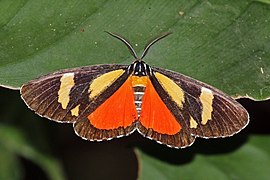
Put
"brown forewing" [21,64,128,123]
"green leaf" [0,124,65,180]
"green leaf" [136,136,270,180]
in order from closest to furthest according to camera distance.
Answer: "brown forewing" [21,64,128,123], "green leaf" [136,136,270,180], "green leaf" [0,124,65,180]

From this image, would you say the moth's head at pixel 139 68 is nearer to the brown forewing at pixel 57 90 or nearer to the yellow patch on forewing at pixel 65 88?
the brown forewing at pixel 57 90

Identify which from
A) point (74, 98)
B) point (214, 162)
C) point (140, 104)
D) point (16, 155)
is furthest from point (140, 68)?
point (16, 155)

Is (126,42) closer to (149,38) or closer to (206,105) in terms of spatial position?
(149,38)

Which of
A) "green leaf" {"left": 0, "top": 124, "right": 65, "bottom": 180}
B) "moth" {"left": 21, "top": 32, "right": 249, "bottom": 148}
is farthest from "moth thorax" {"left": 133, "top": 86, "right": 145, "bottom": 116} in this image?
"green leaf" {"left": 0, "top": 124, "right": 65, "bottom": 180}

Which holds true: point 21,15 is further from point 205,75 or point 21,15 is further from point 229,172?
point 229,172

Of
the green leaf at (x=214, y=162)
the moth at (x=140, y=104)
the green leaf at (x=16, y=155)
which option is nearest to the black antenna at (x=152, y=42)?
the moth at (x=140, y=104)

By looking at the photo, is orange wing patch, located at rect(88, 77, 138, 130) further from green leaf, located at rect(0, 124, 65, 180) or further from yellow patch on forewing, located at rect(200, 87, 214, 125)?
green leaf, located at rect(0, 124, 65, 180)
